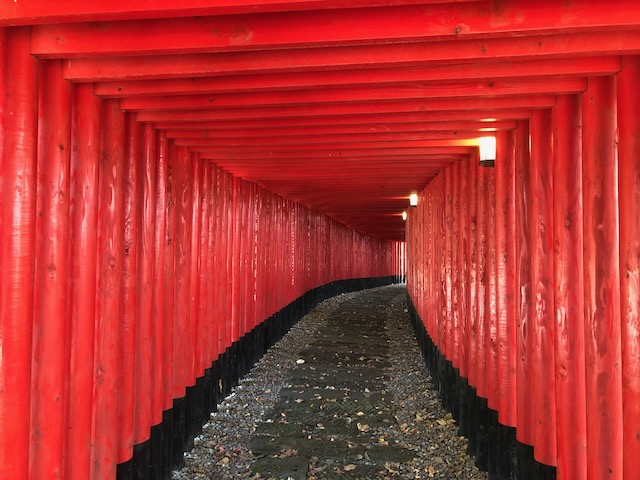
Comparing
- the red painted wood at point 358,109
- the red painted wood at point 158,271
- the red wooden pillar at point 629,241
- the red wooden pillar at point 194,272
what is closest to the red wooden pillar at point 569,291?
the red painted wood at point 358,109

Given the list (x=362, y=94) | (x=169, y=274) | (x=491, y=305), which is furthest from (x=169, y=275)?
(x=491, y=305)

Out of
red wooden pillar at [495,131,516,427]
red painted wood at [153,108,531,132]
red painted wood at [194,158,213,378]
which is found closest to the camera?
red painted wood at [153,108,531,132]

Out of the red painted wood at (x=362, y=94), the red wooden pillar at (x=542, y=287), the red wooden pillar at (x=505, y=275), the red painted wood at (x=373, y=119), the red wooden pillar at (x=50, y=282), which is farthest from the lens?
the red wooden pillar at (x=505, y=275)

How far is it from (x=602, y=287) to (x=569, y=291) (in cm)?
51

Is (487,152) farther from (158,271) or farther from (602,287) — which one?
(158,271)

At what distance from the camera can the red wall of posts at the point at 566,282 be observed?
2.96m

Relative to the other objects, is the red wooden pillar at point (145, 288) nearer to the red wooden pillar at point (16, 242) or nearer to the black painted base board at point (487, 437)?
the red wooden pillar at point (16, 242)

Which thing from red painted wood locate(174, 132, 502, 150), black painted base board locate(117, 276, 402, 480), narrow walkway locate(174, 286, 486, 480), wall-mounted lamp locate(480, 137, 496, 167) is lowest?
narrow walkway locate(174, 286, 486, 480)

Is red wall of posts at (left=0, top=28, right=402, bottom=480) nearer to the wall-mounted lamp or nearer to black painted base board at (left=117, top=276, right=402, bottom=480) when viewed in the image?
black painted base board at (left=117, top=276, right=402, bottom=480)

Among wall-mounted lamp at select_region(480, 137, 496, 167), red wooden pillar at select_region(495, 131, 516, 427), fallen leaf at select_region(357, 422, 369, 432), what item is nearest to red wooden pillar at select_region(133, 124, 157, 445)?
fallen leaf at select_region(357, 422, 369, 432)

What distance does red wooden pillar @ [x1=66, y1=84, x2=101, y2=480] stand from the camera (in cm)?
361

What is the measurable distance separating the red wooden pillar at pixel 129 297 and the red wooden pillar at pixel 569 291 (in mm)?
3572

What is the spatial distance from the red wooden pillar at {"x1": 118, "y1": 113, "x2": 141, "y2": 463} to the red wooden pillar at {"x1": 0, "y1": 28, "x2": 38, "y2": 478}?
4.83 ft

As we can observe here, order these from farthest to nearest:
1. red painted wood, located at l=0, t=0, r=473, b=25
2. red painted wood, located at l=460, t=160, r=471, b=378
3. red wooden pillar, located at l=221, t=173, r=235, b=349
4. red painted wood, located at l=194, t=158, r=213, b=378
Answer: red wooden pillar, located at l=221, t=173, r=235, b=349 < red painted wood, located at l=194, t=158, r=213, b=378 < red painted wood, located at l=460, t=160, r=471, b=378 < red painted wood, located at l=0, t=0, r=473, b=25
